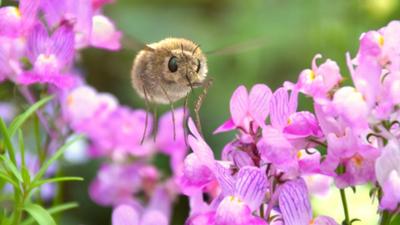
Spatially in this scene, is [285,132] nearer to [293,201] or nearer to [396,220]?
[293,201]

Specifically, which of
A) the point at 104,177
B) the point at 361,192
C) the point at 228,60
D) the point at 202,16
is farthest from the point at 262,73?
the point at 104,177

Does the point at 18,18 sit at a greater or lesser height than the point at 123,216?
greater

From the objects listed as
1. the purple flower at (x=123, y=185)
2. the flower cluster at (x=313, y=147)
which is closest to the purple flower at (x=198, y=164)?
the flower cluster at (x=313, y=147)

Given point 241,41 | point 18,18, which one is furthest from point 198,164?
point 241,41

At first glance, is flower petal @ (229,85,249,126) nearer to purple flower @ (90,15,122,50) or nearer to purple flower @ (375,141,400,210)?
purple flower @ (375,141,400,210)

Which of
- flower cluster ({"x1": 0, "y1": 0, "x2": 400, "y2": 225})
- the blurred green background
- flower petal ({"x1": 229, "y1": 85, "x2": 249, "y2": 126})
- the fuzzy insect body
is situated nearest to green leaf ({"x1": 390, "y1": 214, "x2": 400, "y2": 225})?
flower cluster ({"x1": 0, "y1": 0, "x2": 400, "y2": 225})

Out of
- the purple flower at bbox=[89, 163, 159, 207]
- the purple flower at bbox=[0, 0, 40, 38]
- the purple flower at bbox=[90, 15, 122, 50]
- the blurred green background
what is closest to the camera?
the purple flower at bbox=[0, 0, 40, 38]

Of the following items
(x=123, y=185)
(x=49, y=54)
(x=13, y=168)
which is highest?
(x=49, y=54)

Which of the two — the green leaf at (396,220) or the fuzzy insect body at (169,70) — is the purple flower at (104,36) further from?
the green leaf at (396,220)

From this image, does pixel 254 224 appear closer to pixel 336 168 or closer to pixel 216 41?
pixel 336 168
